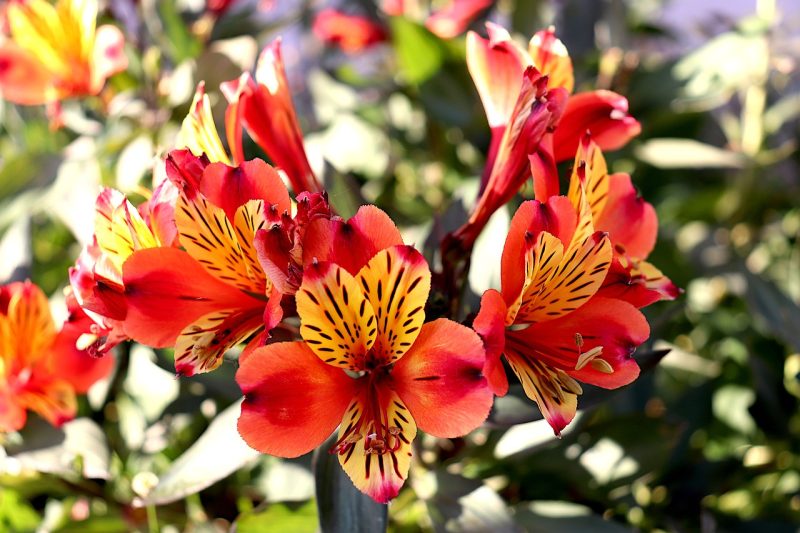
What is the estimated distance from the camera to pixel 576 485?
832mm

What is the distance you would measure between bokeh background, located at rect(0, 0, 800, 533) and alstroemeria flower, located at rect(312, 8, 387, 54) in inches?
1.4

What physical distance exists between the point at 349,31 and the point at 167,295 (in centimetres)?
97

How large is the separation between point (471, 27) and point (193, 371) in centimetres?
86

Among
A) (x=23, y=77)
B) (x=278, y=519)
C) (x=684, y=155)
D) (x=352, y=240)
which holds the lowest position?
(x=278, y=519)

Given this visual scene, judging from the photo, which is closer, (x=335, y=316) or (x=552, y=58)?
(x=335, y=316)

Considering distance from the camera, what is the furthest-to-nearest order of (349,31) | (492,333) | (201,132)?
(349,31)
(201,132)
(492,333)

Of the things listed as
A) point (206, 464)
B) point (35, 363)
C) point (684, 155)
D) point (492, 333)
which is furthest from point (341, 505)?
point (684, 155)

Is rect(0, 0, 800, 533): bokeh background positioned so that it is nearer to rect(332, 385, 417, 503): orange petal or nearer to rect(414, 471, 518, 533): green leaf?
rect(414, 471, 518, 533): green leaf

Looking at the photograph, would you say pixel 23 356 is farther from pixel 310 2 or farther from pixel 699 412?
pixel 699 412

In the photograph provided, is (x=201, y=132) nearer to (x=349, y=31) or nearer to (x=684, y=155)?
(x=684, y=155)

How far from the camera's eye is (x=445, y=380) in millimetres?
444

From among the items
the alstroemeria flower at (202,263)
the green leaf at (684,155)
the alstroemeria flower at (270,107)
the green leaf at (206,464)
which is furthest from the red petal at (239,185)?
the green leaf at (684,155)

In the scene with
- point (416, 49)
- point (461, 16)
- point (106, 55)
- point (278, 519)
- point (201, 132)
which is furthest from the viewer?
point (461, 16)

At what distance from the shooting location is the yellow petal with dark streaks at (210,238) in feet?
1.55
